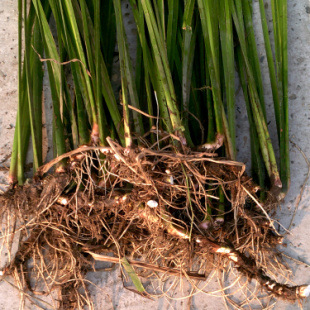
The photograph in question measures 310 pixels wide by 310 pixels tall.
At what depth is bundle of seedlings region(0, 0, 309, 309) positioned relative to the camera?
38.2 inches

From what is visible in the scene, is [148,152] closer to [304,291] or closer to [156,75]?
[156,75]

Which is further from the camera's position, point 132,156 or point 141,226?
point 141,226

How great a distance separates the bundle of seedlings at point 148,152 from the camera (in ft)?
3.18

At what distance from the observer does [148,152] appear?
91 centimetres

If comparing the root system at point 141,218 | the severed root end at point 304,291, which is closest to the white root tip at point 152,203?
the root system at point 141,218

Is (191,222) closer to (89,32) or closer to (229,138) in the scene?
(229,138)

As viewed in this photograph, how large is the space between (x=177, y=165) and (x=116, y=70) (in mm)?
495

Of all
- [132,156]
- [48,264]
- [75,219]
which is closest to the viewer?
[132,156]

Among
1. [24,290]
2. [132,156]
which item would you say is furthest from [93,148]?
[24,290]

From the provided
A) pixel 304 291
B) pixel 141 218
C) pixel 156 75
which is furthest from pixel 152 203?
pixel 304 291

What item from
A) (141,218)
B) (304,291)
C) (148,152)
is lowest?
(304,291)

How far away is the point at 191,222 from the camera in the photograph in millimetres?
973

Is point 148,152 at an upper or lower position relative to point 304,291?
upper

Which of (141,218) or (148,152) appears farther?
(141,218)
